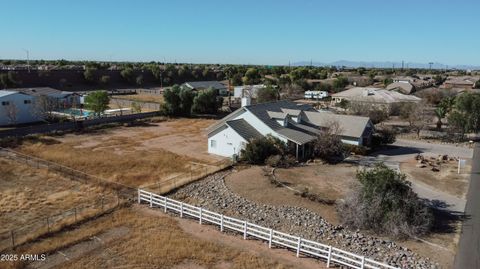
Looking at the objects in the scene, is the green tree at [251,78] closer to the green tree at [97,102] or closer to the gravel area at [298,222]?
the green tree at [97,102]

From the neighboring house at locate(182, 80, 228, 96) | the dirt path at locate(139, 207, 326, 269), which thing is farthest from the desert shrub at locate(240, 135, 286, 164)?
the neighboring house at locate(182, 80, 228, 96)

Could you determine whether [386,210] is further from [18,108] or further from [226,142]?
[18,108]

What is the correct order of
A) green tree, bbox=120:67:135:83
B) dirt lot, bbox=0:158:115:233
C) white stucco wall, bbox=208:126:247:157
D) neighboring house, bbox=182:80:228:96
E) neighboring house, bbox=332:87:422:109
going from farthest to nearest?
green tree, bbox=120:67:135:83, neighboring house, bbox=182:80:228:96, neighboring house, bbox=332:87:422:109, white stucco wall, bbox=208:126:247:157, dirt lot, bbox=0:158:115:233

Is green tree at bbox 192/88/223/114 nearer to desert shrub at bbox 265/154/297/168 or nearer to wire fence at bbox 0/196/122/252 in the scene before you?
desert shrub at bbox 265/154/297/168

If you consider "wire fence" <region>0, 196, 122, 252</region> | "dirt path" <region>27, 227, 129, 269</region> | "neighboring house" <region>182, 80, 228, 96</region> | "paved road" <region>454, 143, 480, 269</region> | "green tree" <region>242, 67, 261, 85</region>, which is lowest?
"paved road" <region>454, 143, 480, 269</region>

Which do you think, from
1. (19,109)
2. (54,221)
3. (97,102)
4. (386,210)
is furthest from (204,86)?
(386,210)

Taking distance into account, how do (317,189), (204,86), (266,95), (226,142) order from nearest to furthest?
(317,189)
(226,142)
(266,95)
(204,86)
